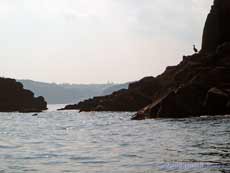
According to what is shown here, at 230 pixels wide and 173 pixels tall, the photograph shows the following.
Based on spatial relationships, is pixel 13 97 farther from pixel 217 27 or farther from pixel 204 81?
pixel 204 81

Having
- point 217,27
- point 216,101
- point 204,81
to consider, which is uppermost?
point 217,27

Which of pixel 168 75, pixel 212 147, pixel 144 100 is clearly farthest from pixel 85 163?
pixel 144 100

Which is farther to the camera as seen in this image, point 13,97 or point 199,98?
point 13,97

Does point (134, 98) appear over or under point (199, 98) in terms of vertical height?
over

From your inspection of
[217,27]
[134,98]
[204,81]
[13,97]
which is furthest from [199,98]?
[13,97]

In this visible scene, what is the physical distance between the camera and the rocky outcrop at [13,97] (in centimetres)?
18199

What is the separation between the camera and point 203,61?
88.9 m

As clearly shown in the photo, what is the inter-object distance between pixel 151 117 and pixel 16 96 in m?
118

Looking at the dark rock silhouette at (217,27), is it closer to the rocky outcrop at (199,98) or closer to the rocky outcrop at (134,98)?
the rocky outcrop at (199,98)

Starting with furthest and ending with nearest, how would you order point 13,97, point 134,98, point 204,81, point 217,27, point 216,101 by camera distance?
1. point 13,97
2. point 134,98
3. point 217,27
4. point 204,81
5. point 216,101

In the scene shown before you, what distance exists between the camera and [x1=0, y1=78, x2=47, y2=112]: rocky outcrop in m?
182

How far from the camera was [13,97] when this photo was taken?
184 meters

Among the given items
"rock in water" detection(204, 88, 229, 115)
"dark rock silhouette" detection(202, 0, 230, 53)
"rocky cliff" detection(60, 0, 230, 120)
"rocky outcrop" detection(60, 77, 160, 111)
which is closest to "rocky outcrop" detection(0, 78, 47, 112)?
"rocky outcrop" detection(60, 77, 160, 111)

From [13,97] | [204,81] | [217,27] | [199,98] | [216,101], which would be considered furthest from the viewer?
[13,97]
